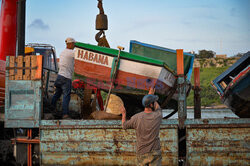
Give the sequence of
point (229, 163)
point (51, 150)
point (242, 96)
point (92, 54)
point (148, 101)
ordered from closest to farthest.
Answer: point (148, 101) → point (229, 163) → point (51, 150) → point (242, 96) → point (92, 54)

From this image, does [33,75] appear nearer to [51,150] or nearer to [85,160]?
[51,150]

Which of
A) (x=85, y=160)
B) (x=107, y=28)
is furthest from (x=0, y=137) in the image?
(x=107, y=28)

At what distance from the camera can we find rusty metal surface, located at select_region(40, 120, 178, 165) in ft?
14.4

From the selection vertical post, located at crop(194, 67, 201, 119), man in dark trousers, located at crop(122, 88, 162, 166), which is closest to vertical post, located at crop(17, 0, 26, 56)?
vertical post, located at crop(194, 67, 201, 119)

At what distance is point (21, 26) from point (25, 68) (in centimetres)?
242

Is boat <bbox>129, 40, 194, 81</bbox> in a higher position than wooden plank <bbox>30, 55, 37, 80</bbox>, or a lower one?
higher

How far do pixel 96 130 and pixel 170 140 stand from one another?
1208 millimetres

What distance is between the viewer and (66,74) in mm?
5277

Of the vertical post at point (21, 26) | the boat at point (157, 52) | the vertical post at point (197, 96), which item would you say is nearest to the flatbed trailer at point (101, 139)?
the vertical post at point (21, 26)

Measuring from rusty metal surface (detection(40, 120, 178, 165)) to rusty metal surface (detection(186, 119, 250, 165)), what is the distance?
30 cm

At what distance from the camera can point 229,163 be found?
14.1ft

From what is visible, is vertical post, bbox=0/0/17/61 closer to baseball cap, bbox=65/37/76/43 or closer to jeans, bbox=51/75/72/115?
baseball cap, bbox=65/37/76/43

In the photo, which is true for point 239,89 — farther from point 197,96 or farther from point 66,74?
point 66,74

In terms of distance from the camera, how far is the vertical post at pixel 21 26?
6773 mm
